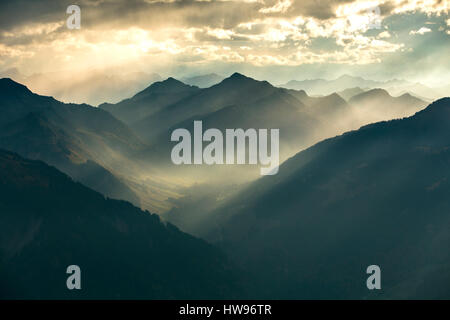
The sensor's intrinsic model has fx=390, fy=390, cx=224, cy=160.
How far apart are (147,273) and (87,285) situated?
1156 inches

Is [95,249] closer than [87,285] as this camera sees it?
No

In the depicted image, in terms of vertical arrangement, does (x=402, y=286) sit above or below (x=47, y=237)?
below

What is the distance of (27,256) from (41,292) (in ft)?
70.7

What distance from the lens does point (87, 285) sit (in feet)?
593
